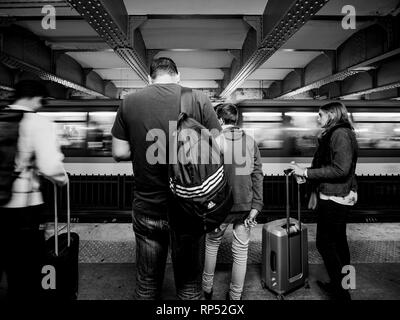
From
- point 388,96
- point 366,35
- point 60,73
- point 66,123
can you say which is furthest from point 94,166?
point 388,96

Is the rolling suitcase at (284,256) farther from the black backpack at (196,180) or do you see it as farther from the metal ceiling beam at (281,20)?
the metal ceiling beam at (281,20)

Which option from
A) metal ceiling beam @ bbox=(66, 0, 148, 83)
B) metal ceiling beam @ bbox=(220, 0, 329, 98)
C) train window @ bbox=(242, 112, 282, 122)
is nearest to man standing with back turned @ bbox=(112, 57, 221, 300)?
metal ceiling beam @ bbox=(66, 0, 148, 83)

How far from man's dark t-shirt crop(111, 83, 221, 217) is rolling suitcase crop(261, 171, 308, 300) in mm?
1445

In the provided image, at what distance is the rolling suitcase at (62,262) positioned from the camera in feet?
5.68

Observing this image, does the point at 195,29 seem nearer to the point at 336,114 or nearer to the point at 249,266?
the point at 336,114

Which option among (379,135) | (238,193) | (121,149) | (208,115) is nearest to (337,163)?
(238,193)

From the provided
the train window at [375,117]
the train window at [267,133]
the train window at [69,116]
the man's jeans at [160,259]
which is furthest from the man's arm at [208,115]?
the train window at [375,117]

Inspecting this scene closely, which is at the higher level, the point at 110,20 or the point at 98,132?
the point at 110,20

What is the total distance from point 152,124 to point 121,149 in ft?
0.87

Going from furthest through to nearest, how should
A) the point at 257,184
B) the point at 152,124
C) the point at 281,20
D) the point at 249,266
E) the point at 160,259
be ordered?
the point at 281,20
the point at 249,266
the point at 257,184
the point at 160,259
the point at 152,124

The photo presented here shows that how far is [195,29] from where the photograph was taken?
4.93 metres

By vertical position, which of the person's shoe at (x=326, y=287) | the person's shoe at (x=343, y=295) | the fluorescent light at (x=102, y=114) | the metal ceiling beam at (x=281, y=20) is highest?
the metal ceiling beam at (x=281, y=20)

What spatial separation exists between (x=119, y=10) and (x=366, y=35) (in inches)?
189

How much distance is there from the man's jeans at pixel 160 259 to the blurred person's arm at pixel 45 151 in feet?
2.18
